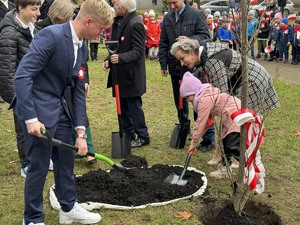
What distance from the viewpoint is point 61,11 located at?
16.0 ft

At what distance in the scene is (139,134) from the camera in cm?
623

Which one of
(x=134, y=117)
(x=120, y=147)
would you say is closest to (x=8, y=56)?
(x=120, y=147)

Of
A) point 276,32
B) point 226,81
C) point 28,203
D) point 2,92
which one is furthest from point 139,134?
point 276,32


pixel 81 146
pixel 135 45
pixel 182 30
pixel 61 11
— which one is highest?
pixel 61 11

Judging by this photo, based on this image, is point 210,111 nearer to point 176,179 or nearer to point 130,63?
point 176,179

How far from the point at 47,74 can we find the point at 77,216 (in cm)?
127

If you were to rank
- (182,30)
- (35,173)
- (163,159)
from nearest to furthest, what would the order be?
1. (35,173)
2. (163,159)
3. (182,30)

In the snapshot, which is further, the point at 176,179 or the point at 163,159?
the point at 163,159

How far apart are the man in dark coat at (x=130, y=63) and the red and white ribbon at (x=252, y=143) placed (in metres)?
2.23

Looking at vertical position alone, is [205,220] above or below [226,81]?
below

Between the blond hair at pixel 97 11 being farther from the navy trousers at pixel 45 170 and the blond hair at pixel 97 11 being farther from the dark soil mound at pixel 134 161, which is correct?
the dark soil mound at pixel 134 161

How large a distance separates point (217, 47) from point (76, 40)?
7.20 ft

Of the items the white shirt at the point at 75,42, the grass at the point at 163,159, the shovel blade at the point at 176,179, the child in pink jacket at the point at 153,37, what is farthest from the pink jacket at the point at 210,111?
the child in pink jacket at the point at 153,37

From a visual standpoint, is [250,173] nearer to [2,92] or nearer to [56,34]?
[56,34]
